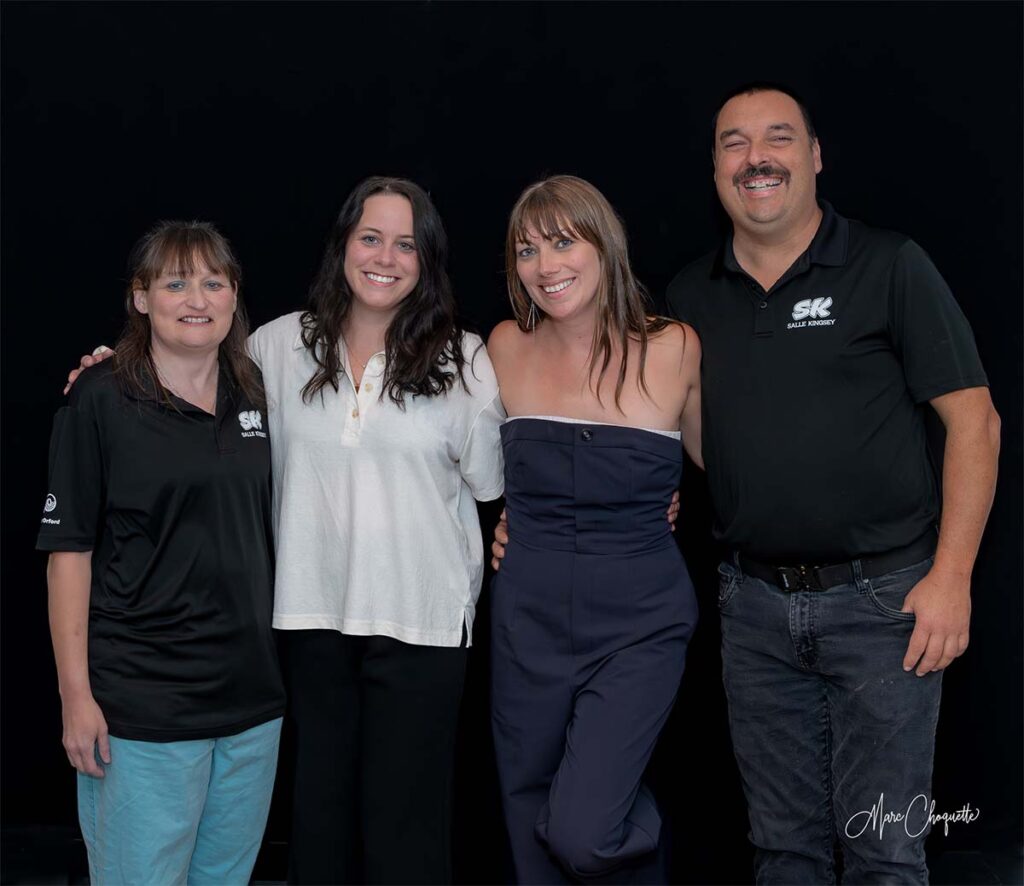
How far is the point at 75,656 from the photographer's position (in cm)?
229

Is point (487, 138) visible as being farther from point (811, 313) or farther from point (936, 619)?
point (936, 619)

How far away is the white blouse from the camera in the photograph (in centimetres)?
246

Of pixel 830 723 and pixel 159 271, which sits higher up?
pixel 159 271

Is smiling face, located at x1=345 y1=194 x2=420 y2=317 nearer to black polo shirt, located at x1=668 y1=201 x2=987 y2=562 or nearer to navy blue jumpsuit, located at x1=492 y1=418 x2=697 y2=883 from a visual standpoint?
navy blue jumpsuit, located at x1=492 y1=418 x2=697 y2=883

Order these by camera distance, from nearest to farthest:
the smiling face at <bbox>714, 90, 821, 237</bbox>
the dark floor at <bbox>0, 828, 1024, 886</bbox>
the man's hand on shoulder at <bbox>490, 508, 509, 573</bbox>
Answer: the smiling face at <bbox>714, 90, 821, 237</bbox> < the man's hand on shoulder at <bbox>490, 508, 509, 573</bbox> < the dark floor at <bbox>0, 828, 1024, 886</bbox>

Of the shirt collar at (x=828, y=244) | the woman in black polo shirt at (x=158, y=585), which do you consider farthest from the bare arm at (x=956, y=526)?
the woman in black polo shirt at (x=158, y=585)

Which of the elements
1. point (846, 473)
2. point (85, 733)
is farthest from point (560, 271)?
point (85, 733)

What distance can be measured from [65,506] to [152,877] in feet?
2.54

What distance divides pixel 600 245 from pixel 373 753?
1248 mm

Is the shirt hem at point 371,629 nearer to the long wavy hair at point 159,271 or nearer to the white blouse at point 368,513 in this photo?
the white blouse at point 368,513

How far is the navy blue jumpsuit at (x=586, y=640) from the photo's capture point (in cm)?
246

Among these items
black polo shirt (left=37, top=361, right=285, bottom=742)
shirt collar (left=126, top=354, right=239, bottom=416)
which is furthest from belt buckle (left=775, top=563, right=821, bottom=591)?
shirt collar (left=126, top=354, right=239, bottom=416)

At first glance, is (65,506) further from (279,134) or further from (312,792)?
(279,134)

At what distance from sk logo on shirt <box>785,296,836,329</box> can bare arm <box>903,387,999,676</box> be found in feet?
0.98
